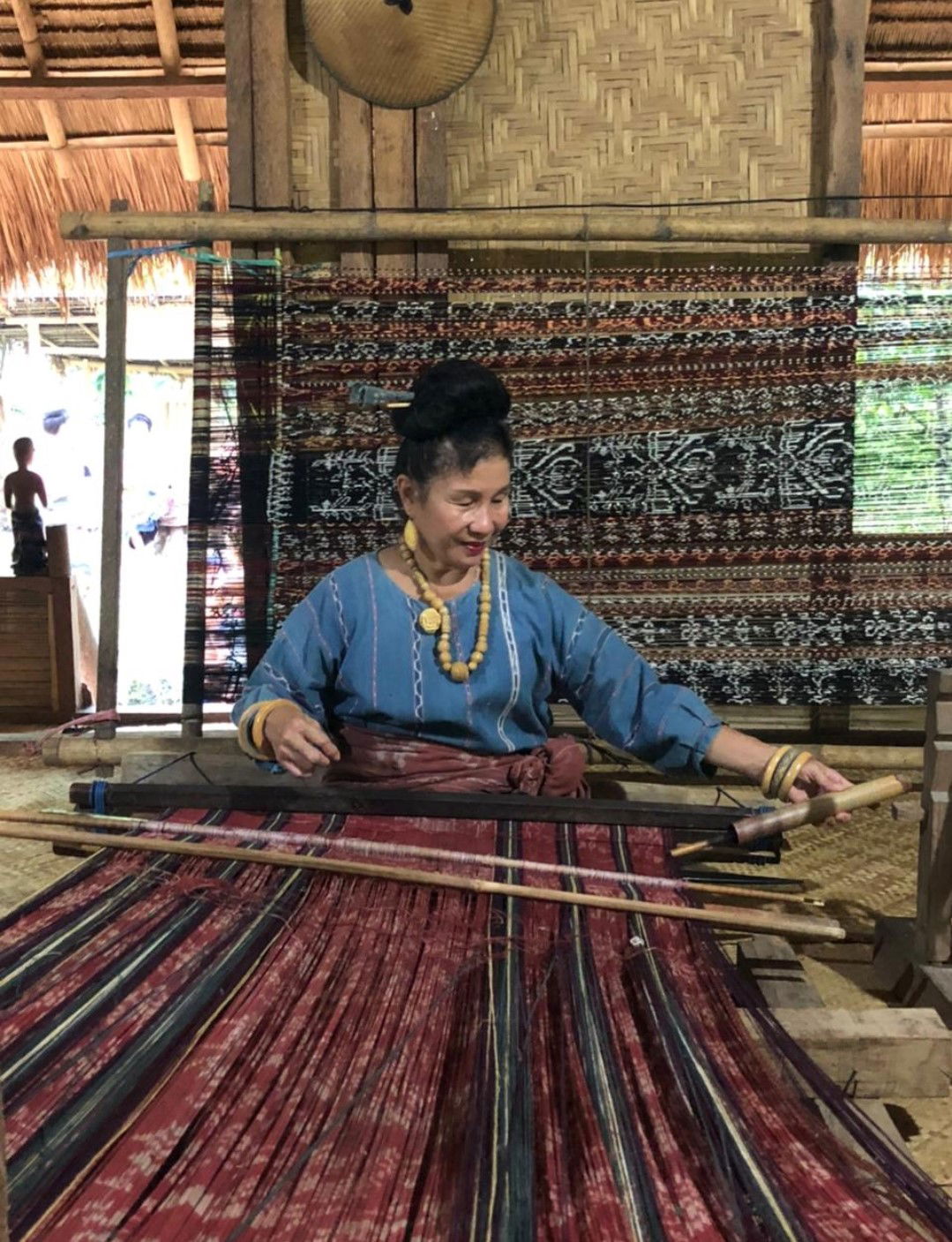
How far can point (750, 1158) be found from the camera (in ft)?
3.07

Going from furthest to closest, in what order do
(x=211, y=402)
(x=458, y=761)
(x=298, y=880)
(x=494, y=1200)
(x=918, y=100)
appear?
(x=918, y=100)
(x=211, y=402)
(x=458, y=761)
(x=298, y=880)
(x=494, y=1200)

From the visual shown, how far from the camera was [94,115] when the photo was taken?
503 centimetres

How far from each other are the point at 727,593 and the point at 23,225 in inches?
190

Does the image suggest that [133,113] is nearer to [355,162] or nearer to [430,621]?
[355,162]

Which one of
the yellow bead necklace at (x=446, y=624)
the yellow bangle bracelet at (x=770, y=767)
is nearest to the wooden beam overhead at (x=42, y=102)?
the yellow bead necklace at (x=446, y=624)

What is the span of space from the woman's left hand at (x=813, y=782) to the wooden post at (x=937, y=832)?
272 millimetres

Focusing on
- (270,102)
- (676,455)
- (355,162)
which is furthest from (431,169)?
(676,455)

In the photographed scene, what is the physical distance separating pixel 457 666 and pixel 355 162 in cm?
227

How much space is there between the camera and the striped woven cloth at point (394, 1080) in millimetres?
862

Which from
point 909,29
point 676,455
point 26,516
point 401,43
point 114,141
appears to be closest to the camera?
point 401,43

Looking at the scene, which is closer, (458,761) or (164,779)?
(458,761)

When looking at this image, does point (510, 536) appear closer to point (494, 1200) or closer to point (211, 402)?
point (211, 402)

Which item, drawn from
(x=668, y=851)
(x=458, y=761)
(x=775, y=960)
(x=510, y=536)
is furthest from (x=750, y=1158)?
(x=510, y=536)

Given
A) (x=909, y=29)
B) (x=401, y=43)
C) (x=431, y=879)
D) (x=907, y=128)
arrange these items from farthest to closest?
1. (x=907, y=128)
2. (x=909, y=29)
3. (x=401, y=43)
4. (x=431, y=879)
